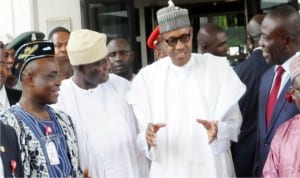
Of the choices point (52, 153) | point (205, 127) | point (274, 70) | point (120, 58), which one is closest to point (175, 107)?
point (205, 127)

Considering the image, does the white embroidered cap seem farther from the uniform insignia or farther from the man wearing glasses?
the man wearing glasses

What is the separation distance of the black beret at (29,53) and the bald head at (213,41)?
7.78 ft

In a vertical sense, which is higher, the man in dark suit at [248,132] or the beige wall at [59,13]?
the beige wall at [59,13]

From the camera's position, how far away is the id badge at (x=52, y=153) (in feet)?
8.68

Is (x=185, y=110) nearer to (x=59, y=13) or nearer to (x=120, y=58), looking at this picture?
(x=120, y=58)

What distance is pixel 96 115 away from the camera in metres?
3.44

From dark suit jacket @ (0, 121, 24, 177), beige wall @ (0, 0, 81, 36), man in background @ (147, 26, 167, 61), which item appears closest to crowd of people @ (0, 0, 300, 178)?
dark suit jacket @ (0, 121, 24, 177)

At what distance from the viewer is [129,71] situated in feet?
16.9

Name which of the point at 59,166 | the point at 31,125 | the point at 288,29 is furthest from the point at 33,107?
the point at 288,29

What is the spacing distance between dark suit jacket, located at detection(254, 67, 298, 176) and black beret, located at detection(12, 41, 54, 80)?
4.67 ft

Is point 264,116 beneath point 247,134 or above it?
above

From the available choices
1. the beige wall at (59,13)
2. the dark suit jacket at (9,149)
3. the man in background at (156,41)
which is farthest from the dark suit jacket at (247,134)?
the beige wall at (59,13)

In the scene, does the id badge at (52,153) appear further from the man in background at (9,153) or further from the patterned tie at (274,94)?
the patterned tie at (274,94)

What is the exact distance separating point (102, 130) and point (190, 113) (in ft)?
1.85
